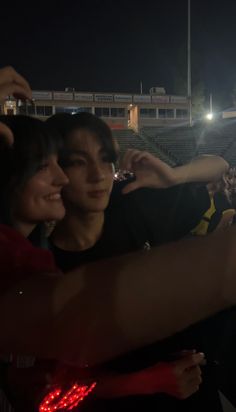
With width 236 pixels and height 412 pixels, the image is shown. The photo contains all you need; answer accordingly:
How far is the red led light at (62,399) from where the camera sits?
74 cm

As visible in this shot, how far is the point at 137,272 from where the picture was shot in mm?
367

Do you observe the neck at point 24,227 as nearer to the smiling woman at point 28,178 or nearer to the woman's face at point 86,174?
the smiling woman at point 28,178

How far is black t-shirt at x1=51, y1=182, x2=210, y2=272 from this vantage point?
1.14m

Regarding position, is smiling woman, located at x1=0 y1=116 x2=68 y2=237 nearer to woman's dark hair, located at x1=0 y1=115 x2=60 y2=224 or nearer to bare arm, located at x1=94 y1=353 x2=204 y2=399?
woman's dark hair, located at x1=0 y1=115 x2=60 y2=224

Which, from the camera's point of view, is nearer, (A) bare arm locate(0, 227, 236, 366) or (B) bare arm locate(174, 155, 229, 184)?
(A) bare arm locate(0, 227, 236, 366)

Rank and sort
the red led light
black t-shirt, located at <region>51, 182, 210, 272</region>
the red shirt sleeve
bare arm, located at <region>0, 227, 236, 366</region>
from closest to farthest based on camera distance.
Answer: bare arm, located at <region>0, 227, 236, 366</region>
the red shirt sleeve
the red led light
black t-shirt, located at <region>51, 182, 210, 272</region>

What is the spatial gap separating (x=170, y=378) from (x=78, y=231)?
51 cm

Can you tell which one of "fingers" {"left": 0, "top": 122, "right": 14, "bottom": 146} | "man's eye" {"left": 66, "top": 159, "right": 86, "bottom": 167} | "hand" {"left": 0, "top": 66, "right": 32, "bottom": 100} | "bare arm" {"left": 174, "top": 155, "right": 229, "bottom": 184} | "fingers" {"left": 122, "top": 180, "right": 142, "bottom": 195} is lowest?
"fingers" {"left": 122, "top": 180, "right": 142, "bottom": 195}

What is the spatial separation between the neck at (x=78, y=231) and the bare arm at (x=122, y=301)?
0.75m

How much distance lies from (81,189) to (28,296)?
0.80 metres

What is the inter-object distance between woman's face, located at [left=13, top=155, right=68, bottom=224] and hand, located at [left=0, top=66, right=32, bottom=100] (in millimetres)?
177

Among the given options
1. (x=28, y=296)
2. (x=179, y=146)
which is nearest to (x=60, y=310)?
(x=28, y=296)

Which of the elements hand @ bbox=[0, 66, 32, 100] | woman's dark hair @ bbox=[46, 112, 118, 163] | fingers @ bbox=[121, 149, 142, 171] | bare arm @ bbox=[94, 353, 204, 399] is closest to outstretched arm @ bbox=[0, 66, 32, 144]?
hand @ bbox=[0, 66, 32, 100]

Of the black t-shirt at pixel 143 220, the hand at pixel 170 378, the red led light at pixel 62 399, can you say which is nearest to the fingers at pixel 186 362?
the hand at pixel 170 378
